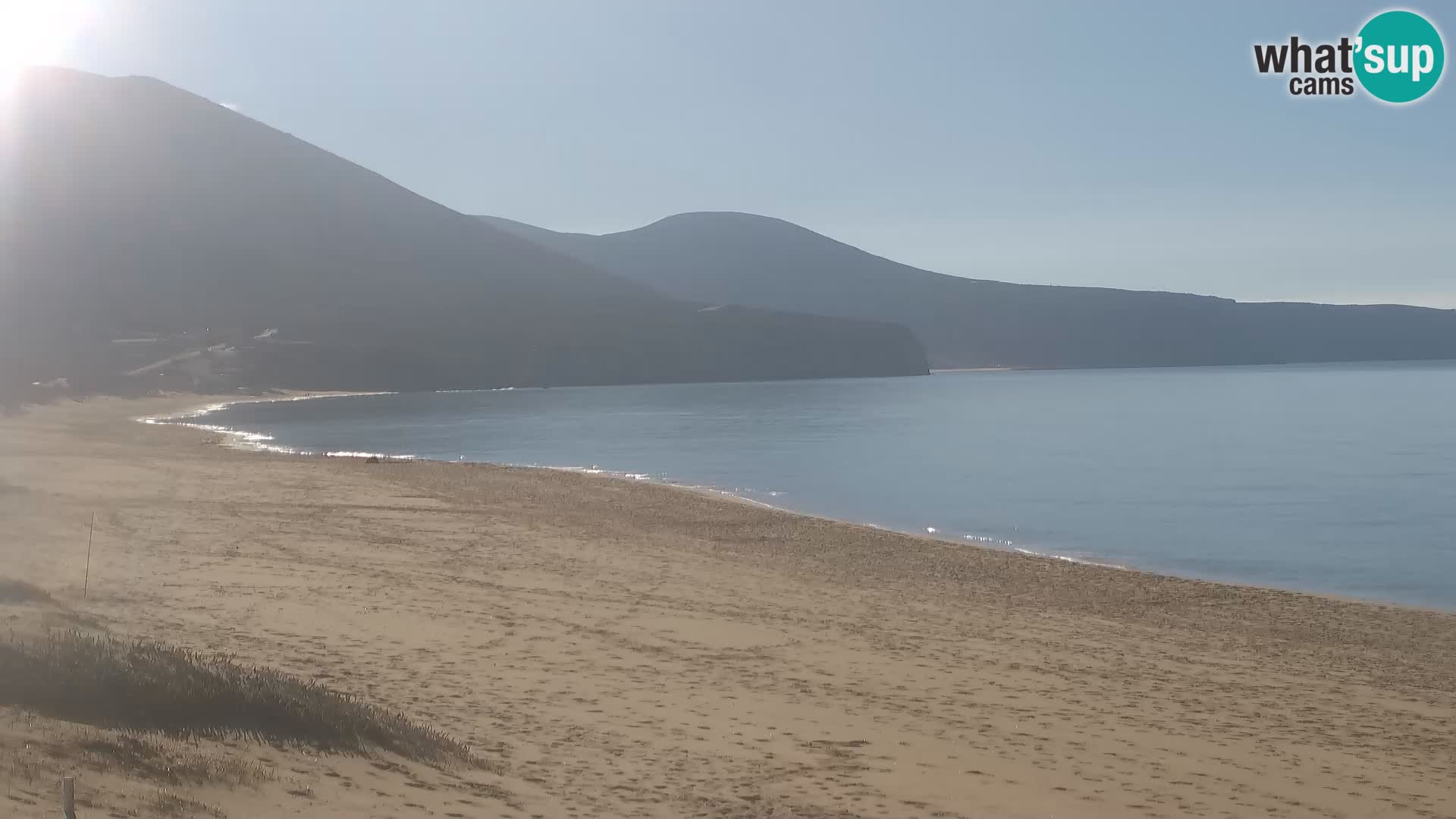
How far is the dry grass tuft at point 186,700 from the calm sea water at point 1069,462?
19680 millimetres

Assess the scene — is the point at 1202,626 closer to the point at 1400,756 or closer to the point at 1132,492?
the point at 1400,756

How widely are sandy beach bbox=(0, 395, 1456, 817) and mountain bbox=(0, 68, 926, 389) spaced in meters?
121

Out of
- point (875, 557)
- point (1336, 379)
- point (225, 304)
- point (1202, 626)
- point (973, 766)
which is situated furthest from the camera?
point (1336, 379)

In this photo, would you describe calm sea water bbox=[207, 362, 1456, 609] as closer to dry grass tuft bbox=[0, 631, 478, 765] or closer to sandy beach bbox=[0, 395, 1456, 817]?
sandy beach bbox=[0, 395, 1456, 817]

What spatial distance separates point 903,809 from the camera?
308 inches

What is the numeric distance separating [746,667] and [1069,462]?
40.2 meters

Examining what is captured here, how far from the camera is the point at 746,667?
12.2 m

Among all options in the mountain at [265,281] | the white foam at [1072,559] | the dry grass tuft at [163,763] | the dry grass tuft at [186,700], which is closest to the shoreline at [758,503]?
the white foam at [1072,559]

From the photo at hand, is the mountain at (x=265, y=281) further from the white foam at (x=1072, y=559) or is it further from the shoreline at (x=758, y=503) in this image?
the white foam at (x=1072, y=559)

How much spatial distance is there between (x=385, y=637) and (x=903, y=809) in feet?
23.7

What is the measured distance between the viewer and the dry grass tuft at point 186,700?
6867 millimetres

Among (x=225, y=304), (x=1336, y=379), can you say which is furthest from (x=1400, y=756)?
(x=1336, y=379)

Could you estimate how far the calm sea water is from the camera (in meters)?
26.3

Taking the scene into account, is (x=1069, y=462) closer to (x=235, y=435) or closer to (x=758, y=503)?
(x=758, y=503)
